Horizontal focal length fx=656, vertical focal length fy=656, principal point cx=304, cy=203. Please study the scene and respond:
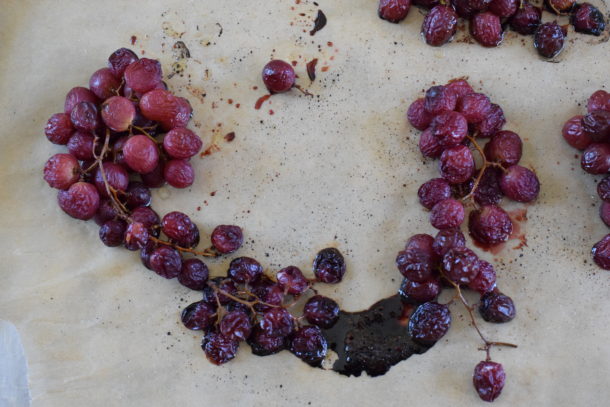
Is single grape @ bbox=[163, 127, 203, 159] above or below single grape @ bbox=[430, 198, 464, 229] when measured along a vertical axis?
above

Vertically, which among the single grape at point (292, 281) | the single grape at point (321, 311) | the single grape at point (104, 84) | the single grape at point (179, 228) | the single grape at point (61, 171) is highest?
the single grape at point (104, 84)

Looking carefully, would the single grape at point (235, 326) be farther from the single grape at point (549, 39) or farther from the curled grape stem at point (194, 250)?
the single grape at point (549, 39)

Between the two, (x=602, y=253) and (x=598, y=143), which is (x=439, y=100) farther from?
(x=602, y=253)

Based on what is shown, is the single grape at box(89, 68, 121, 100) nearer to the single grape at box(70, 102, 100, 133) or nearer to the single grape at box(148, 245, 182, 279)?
the single grape at box(70, 102, 100, 133)

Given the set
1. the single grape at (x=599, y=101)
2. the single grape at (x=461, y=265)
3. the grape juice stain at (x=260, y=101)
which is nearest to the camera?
the single grape at (x=461, y=265)

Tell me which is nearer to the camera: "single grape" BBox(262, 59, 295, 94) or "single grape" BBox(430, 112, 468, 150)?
"single grape" BBox(430, 112, 468, 150)

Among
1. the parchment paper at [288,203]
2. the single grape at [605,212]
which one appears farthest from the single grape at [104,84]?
the single grape at [605,212]

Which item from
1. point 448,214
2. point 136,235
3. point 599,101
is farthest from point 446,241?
point 136,235

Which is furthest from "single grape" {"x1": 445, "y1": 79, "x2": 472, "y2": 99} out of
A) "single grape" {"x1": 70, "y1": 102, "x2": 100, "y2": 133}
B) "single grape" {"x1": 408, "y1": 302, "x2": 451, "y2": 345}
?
"single grape" {"x1": 70, "y1": 102, "x2": 100, "y2": 133}
